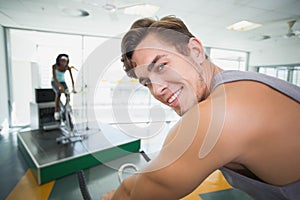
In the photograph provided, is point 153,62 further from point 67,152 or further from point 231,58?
point 231,58

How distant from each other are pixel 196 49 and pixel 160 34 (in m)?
0.14

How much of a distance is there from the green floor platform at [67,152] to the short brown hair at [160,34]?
1407mm

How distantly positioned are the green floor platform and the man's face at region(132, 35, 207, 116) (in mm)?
1431

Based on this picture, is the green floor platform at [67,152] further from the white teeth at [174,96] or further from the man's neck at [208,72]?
the man's neck at [208,72]

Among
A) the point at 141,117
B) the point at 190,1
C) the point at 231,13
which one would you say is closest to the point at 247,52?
A: the point at 231,13

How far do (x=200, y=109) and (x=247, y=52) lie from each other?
Answer: 9.07 meters

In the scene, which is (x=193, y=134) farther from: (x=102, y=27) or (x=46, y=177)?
(x=102, y=27)

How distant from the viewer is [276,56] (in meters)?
6.89

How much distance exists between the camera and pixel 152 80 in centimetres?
63

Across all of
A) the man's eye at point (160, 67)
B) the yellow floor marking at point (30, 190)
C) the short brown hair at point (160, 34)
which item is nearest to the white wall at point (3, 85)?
the yellow floor marking at point (30, 190)

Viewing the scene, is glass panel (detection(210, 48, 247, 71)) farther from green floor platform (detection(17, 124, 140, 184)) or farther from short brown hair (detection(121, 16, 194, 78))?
short brown hair (detection(121, 16, 194, 78))

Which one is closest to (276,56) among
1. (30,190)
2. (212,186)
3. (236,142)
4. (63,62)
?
(212,186)

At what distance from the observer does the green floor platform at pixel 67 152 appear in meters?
2.30

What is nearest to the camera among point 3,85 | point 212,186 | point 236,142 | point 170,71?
point 236,142
